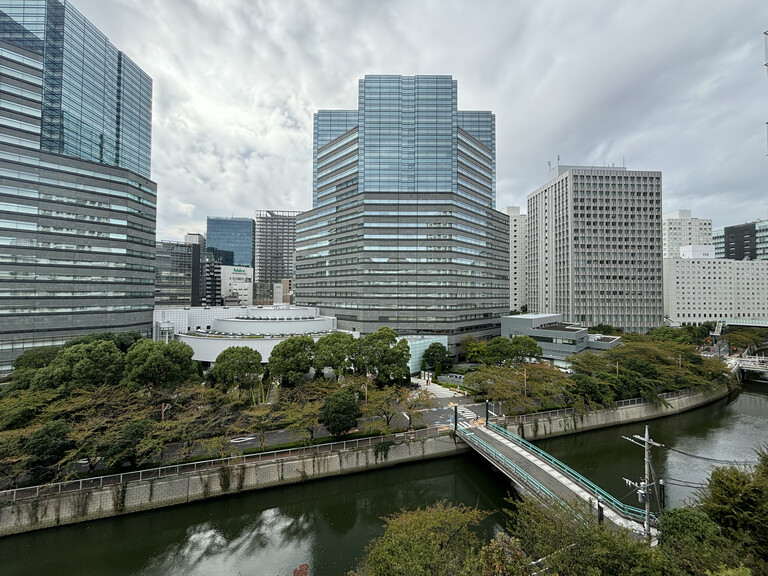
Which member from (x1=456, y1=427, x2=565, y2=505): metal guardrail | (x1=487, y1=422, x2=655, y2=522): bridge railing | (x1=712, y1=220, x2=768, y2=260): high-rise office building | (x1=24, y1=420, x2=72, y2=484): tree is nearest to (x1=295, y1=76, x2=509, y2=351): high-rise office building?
(x1=456, y1=427, x2=565, y2=505): metal guardrail

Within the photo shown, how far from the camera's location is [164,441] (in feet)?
76.8

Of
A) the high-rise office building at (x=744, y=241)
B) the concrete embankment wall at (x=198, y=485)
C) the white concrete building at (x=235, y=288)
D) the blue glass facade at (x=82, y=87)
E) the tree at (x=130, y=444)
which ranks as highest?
the blue glass facade at (x=82, y=87)

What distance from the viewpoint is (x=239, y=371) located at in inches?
1355

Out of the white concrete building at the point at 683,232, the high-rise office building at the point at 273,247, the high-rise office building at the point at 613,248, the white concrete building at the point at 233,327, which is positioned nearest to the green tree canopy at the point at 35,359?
the white concrete building at the point at 233,327

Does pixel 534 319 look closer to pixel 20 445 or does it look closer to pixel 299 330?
pixel 299 330

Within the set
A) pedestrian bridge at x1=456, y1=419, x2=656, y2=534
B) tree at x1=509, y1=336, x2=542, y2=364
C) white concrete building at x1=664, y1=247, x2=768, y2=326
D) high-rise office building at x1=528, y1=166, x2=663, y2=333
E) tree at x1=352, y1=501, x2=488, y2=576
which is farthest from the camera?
white concrete building at x1=664, y1=247, x2=768, y2=326

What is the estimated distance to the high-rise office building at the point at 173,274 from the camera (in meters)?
108

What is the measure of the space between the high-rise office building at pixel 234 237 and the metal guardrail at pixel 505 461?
167 m

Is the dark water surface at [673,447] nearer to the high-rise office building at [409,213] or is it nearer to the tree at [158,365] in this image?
the high-rise office building at [409,213]

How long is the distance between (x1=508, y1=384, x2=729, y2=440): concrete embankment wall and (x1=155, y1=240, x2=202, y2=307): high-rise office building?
11157cm

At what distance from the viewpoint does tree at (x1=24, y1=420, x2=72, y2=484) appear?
810 inches

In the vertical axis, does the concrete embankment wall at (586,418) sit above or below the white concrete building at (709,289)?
below

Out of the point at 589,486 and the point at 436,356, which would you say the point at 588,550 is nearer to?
the point at 589,486

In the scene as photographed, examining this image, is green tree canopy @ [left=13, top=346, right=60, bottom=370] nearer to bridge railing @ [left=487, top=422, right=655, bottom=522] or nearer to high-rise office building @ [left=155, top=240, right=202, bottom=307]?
bridge railing @ [left=487, top=422, right=655, bottom=522]
